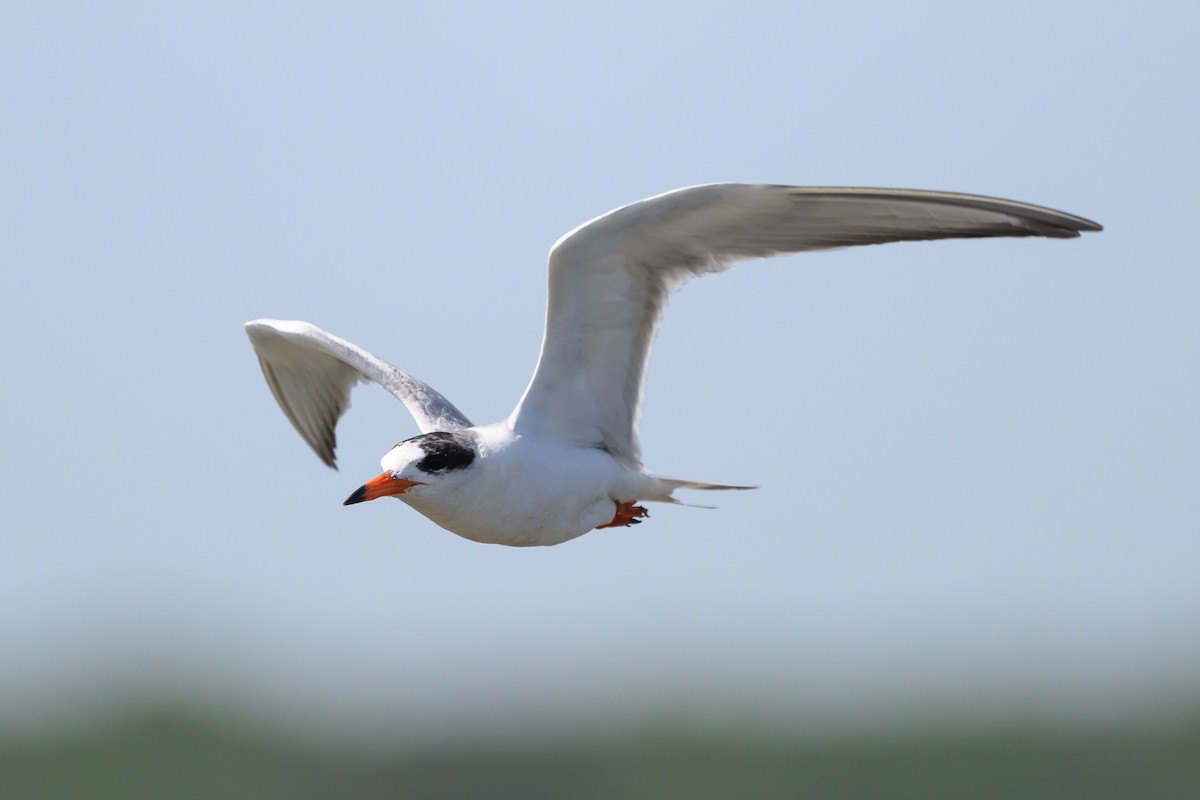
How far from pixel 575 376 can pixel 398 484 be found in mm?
1414

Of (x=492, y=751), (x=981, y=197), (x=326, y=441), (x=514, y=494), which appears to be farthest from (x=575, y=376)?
(x=492, y=751)

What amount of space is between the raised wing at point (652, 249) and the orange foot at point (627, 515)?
0.23 m

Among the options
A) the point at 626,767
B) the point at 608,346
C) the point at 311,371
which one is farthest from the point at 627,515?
the point at 626,767

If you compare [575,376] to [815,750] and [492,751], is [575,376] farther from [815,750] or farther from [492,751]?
[815,750]

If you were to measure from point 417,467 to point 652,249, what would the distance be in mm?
1650

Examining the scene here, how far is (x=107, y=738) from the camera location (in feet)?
156

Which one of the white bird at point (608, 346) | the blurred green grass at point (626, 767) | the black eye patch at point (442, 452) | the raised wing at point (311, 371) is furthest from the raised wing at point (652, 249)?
the blurred green grass at point (626, 767)

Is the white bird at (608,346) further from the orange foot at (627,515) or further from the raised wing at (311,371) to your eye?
the raised wing at (311,371)

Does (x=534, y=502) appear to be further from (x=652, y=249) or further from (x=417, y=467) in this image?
(x=652, y=249)

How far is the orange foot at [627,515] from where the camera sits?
8.67m

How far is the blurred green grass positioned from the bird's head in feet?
109

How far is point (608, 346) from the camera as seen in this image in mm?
8531

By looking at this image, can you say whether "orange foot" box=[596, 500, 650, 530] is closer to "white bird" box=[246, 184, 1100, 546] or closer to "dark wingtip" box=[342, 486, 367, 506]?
"white bird" box=[246, 184, 1100, 546]

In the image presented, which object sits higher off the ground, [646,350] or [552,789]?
[552,789]
